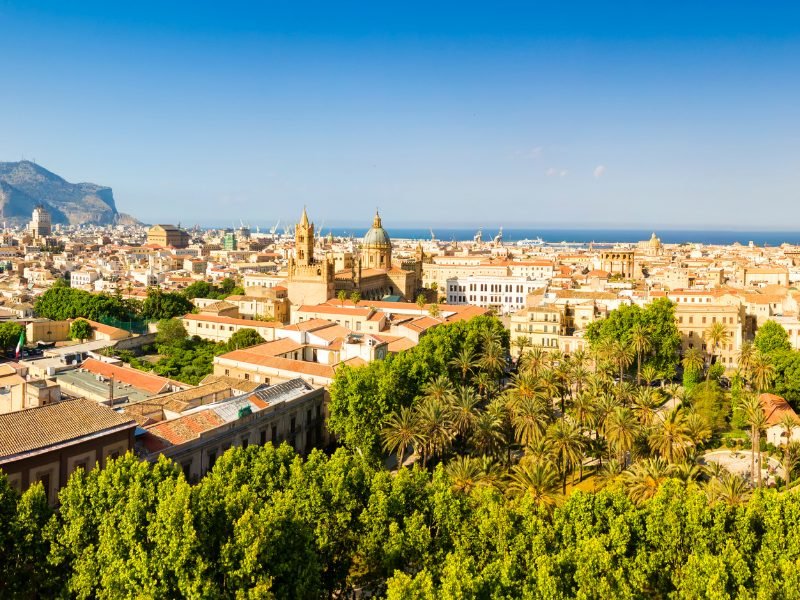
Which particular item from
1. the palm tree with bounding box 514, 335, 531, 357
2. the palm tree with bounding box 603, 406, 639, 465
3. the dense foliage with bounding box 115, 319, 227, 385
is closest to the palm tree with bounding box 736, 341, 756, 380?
the palm tree with bounding box 514, 335, 531, 357

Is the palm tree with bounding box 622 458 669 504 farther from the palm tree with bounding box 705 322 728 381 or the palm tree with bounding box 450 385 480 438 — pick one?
the palm tree with bounding box 705 322 728 381

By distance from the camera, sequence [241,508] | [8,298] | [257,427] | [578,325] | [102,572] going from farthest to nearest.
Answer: [8,298] < [578,325] < [257,427] < [241,508] < [102,572]

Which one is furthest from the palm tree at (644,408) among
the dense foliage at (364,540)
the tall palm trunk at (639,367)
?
the dense foliage at (364,540)

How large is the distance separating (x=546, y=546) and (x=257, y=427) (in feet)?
68.2

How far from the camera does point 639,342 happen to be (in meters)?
58.2

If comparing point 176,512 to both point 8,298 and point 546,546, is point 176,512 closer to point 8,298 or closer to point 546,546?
point 546,546

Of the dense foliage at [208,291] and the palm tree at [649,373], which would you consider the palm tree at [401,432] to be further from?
the dense foliage at [208,291]

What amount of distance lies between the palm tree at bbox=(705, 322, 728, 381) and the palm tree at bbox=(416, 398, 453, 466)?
32949mm

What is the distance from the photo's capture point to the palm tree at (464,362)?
5338cm

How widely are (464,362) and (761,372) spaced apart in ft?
75.1

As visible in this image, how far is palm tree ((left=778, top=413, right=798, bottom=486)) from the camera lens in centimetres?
3850

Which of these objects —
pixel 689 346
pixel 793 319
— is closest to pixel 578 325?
pixel 689 346

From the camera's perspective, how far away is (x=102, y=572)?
20.7 m

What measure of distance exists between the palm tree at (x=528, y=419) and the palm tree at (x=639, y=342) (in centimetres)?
1940
